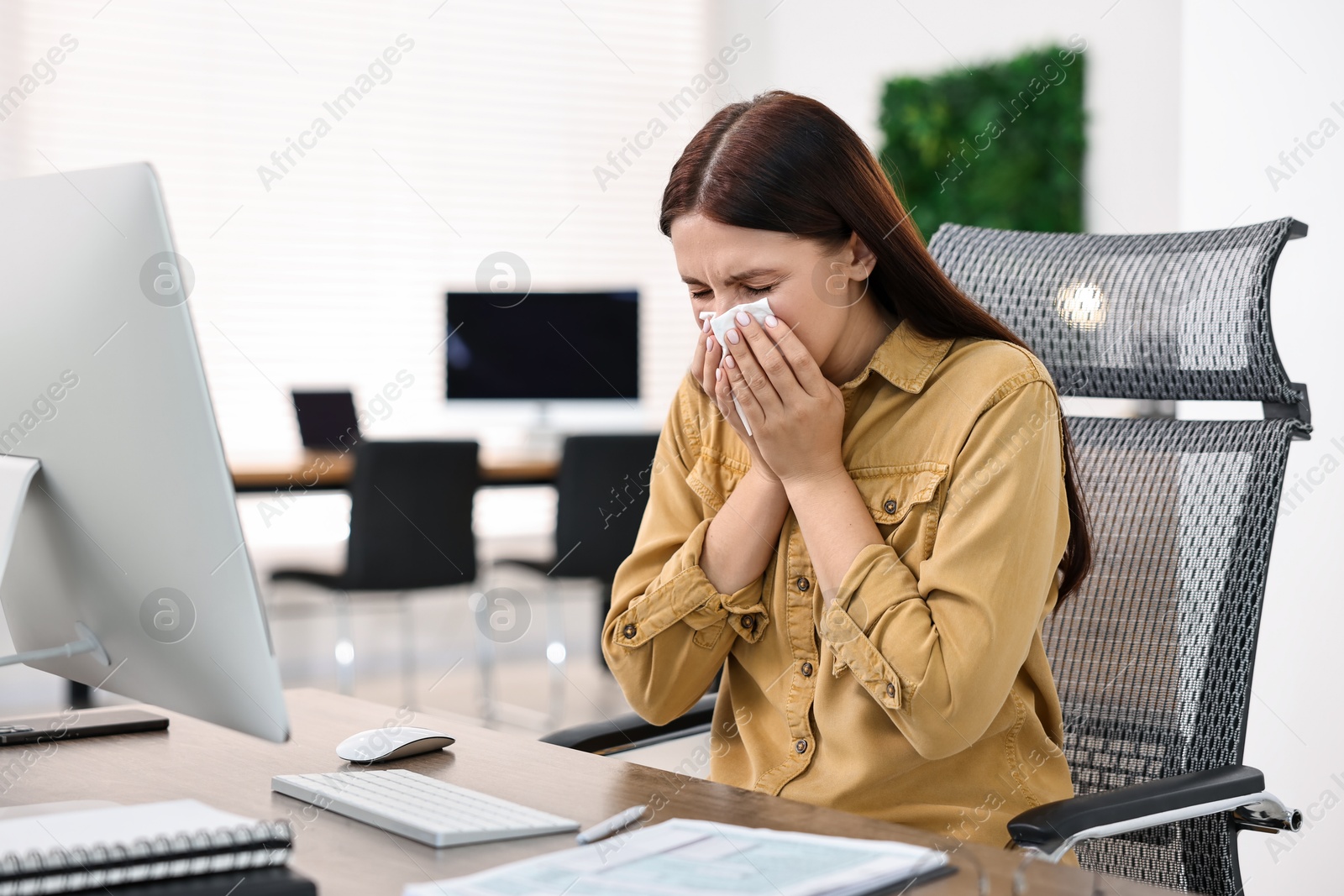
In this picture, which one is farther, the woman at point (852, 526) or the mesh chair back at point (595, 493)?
the mesh chair back at point (595, 493)

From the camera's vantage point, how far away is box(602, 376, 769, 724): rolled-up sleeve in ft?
3.70

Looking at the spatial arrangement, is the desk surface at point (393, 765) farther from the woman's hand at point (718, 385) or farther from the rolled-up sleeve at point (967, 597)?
the woman's hand at point (718, 385)

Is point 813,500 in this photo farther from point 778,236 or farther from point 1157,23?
point 1157,23

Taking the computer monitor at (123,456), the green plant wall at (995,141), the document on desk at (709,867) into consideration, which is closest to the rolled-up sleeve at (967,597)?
the document on desk at (709,867)

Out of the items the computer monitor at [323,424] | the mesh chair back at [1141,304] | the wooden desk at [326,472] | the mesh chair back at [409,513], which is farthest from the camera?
the computer monitor at [323,424]

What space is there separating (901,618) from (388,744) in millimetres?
427

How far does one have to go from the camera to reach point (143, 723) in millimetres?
1134

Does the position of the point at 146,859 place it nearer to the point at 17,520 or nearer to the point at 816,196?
the point at 17,520

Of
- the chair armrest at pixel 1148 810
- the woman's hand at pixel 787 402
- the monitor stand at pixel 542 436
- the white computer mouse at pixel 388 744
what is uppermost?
the monitor stand at pixel 542 436

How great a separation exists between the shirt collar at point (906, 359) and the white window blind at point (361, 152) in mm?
3149

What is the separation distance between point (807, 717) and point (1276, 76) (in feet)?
3.82

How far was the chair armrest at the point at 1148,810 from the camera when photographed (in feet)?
2.77

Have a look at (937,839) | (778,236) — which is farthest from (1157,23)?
(937,839)

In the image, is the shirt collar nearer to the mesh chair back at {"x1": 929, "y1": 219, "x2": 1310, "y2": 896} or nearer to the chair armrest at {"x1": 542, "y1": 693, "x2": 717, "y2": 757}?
the mesh chair back at {"x1": 929, "y1": 219, "x2": 1310, "y2": 896}
